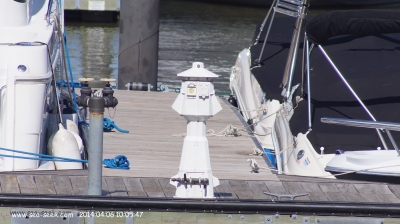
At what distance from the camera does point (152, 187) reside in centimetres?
509

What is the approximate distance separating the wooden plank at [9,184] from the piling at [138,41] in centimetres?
454

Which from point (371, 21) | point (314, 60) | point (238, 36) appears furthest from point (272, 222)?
point (238, 36)

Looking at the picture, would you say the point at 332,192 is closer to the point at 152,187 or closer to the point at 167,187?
the point at 167,187

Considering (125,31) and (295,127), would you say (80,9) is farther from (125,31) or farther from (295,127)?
(295,127)

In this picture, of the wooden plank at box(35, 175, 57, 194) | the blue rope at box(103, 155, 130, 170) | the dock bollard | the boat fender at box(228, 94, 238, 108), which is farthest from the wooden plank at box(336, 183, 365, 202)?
the boat fender at box(228, 94, 238, 108)

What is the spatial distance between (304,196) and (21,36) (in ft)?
8.96

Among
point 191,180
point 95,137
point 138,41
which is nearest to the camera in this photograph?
point 95,137

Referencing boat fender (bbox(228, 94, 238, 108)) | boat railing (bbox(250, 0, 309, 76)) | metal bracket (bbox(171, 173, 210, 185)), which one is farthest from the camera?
boat fender (bbox(228, 94, 238, 108))

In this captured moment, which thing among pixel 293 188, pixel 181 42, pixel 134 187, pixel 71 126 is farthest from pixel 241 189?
pixel 181 42

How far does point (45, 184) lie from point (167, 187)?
81 centimetres

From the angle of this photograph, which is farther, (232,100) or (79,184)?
(232,100)

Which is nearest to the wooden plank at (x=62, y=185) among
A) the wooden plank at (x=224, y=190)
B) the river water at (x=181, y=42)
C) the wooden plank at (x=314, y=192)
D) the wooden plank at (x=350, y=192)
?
the wooden plank at (x=224, y=190)

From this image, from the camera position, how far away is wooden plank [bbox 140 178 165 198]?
4.96m

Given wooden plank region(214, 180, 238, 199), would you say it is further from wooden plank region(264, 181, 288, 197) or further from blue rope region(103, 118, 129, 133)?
blue rope region(103, 118, 129, 133)
